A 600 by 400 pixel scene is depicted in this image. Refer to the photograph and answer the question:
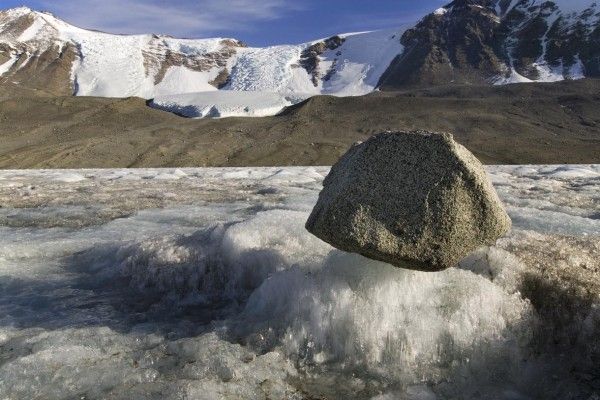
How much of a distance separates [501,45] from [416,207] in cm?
10105

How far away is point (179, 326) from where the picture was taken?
12.3 feet

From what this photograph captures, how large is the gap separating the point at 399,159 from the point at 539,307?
1348 mm

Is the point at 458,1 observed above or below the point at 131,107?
above

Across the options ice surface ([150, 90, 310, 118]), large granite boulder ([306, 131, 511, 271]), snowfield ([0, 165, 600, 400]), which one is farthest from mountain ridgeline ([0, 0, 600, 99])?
large granite boulder ([306, 131, 511, 271])

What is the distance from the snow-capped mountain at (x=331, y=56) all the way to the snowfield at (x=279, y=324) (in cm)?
8538

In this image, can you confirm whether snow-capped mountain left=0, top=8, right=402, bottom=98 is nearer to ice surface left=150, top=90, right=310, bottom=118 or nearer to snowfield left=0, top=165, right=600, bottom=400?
ice surface left=150, top=90, right=310, bottom=118

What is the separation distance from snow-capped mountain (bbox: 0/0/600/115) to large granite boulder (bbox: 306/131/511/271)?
86.1m

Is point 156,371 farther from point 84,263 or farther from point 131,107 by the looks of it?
point 131,107

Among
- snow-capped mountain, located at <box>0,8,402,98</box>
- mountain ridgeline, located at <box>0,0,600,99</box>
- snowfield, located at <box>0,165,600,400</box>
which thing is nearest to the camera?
snowfield, located at <box>0,165,600,400</box>

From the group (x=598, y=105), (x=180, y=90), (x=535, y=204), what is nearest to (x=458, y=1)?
(x=180, y=90)

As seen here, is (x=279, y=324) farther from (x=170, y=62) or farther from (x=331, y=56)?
(x=170, y=62)

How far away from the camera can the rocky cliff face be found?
85.2 m

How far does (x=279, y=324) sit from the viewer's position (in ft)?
11.4

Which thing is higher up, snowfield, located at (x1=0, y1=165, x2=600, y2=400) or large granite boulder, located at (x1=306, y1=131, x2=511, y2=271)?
large granite boulder, located at (x1=306, y1=131, x2=511, y2=271)
